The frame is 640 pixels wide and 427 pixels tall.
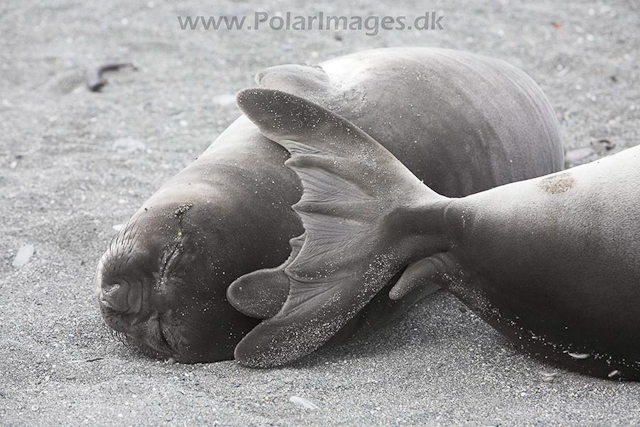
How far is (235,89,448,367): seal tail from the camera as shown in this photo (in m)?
2.70

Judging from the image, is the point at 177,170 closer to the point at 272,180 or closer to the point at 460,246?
the point at 272,180

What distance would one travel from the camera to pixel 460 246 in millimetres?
2740

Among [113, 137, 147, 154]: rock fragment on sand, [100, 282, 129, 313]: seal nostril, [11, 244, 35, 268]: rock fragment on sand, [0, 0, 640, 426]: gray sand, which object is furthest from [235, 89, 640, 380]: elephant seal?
[113, 137, 147, 154]: rock fragment on sand

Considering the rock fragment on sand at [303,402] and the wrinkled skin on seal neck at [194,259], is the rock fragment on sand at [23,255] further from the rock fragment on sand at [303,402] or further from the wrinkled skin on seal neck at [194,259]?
the rock fragment on sand at [303,402]

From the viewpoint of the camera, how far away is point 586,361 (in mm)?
2668

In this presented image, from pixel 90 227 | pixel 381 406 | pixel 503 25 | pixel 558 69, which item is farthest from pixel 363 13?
pixel 381 406

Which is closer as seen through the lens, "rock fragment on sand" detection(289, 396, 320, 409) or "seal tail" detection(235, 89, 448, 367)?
"rock fragment on sand" detection(289, 396, 320, 409)

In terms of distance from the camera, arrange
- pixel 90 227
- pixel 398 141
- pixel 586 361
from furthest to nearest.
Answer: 1. pixel 90 227
2. pixel 398 141
3. pixel 586 361

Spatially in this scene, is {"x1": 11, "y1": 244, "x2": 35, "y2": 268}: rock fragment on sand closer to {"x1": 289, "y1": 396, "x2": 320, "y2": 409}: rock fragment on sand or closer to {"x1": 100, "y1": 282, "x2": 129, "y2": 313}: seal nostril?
{"x1": 100, "y1": 282, "x2": 129, "y2": 313}: seal nostril

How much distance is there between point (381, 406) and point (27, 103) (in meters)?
3.32

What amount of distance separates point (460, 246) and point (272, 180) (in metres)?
0.59

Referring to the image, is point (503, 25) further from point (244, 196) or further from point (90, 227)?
point (244, 196)

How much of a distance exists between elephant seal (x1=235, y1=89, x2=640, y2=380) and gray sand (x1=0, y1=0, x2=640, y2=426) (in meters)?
0.12

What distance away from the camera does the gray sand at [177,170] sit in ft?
8.27
